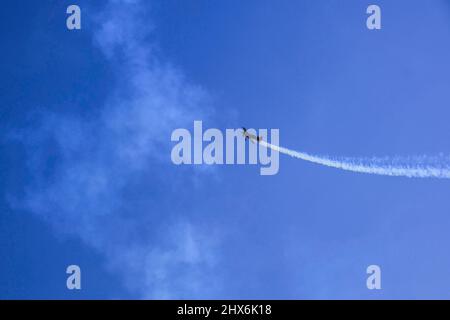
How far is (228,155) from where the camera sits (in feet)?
87.4

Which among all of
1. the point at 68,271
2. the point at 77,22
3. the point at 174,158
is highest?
the point at 77,22

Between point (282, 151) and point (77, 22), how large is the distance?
1124cm

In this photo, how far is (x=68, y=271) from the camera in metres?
26.1
